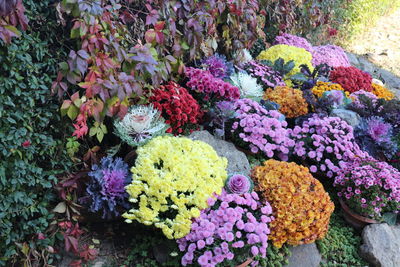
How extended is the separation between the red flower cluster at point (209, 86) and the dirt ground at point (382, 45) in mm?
5011

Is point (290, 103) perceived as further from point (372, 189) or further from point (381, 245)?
point (381, 245)

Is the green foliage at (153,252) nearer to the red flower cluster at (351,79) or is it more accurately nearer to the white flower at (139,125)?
the white flower at (139,125)

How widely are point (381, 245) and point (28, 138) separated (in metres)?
2.42

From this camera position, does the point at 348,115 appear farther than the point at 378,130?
Yes

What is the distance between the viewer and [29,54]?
2.25 m

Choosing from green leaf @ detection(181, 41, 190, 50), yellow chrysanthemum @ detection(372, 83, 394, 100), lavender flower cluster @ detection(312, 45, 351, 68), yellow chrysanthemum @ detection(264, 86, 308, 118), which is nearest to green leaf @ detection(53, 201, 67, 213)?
green leaf @ detection(181, 41, 190, 50)

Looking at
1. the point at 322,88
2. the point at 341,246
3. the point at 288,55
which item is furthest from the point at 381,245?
the point at 288,55

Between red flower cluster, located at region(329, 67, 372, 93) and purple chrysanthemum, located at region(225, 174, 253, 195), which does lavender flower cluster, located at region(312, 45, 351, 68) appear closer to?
red flower cluster, located at region(329, 67, 372, 93)

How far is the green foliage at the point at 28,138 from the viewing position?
217cm

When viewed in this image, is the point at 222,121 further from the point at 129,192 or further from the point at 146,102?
the point at 129,192

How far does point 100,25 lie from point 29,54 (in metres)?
0.44

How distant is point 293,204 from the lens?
8.80 ft

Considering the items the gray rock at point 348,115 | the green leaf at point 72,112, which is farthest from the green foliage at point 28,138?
the gray rock at point 348,115

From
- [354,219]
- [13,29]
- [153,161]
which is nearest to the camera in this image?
[13,29]
